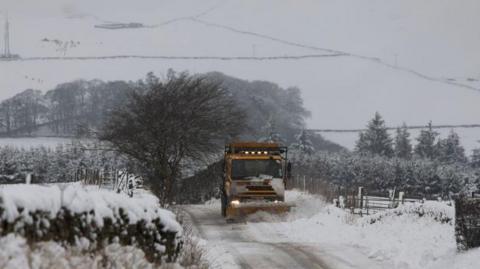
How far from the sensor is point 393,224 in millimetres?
20469

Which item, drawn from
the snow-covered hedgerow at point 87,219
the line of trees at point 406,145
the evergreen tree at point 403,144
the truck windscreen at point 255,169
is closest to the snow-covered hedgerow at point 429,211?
the truck windscreen at point 255,169

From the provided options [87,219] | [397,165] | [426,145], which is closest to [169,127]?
[87,219]

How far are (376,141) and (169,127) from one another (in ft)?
187

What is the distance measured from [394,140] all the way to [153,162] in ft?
206

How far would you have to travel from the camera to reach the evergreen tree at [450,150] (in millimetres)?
91812

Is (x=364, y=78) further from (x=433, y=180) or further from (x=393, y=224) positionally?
(x=393, y=224)

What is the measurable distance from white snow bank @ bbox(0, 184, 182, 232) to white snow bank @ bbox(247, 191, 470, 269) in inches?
274

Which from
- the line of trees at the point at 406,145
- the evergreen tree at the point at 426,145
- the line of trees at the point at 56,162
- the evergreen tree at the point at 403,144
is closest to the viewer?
the line of trees at the point at 56,162

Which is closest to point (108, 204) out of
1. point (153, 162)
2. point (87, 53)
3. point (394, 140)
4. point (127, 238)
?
point (127, 238)

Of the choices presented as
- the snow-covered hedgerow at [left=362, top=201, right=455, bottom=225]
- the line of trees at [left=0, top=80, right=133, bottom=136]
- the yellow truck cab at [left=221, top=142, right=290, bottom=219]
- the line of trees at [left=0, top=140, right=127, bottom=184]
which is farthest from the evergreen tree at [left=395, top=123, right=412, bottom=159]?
the snow-covered hedgerow at [left=362, top=201, right=455, bottom=225]

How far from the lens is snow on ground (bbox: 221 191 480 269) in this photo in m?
14.9

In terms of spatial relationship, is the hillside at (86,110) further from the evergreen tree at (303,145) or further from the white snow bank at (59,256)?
the white snow bank at (59,256)

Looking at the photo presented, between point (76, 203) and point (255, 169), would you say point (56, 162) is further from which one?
point (76, 203)

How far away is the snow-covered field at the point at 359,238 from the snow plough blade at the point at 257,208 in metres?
0.32
